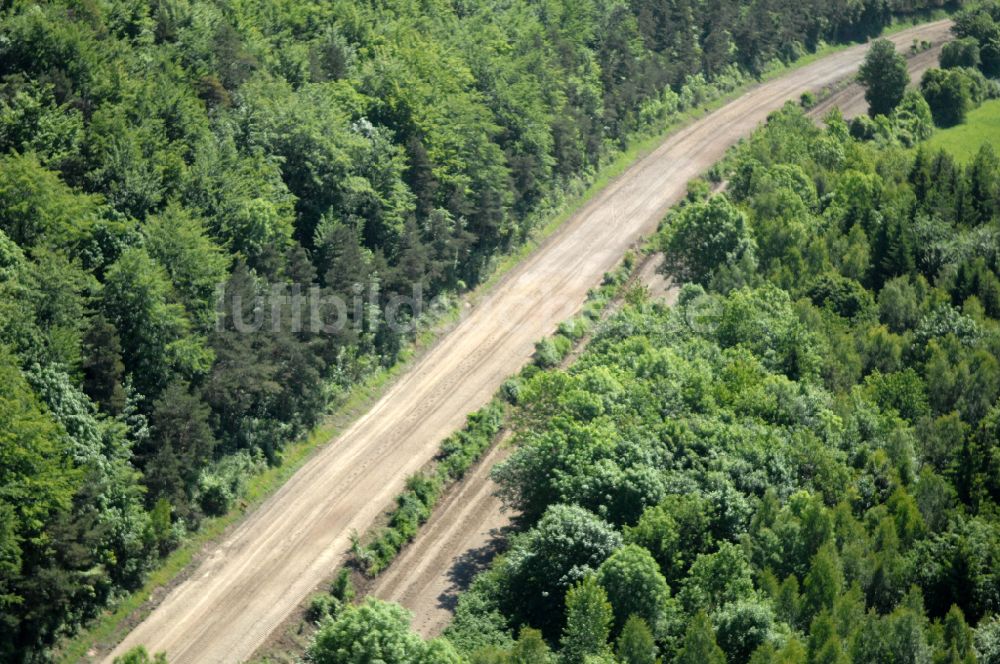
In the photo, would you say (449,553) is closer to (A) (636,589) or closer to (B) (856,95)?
(A) (636,589)

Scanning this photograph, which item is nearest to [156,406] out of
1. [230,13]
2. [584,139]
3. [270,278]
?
[270,278]

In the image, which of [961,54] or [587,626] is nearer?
[587,626]

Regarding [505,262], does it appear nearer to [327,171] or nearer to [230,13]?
[327,171]

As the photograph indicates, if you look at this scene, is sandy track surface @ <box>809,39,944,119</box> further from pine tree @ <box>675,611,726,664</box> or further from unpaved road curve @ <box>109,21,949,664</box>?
pine tree @ <box>675,611,726,664</box>

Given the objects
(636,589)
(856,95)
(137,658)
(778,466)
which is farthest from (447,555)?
(856,95)

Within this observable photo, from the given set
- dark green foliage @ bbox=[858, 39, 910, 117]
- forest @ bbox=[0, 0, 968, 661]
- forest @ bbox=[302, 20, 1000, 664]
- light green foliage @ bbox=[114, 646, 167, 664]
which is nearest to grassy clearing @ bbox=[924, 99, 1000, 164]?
dark green foliage @ bbox=[858, 39, 910, 117]
